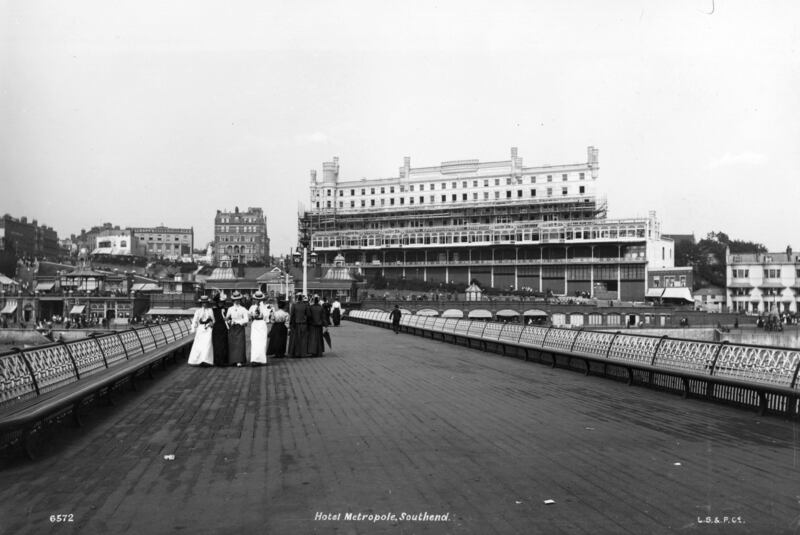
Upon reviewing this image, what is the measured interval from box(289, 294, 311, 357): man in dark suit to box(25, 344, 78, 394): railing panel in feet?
30.7

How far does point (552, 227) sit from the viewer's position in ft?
340

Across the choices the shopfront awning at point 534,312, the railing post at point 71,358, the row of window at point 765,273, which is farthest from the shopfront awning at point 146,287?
the railing post at point 71,358

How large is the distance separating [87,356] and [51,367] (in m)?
1.96

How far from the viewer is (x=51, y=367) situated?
912 centimetres

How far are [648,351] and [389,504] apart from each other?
925 centimetres

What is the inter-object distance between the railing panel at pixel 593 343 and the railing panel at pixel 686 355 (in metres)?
2.19

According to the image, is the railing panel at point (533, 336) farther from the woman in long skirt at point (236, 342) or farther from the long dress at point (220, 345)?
the long dress at point (220, 345)

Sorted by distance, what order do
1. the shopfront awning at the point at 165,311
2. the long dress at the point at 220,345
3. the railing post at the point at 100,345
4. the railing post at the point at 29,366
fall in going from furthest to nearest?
the shopfront awning at the point at 165,311, the long dress at the point at 220,345, the railing post at the point at 100,345, the railing post at the point at 29,366

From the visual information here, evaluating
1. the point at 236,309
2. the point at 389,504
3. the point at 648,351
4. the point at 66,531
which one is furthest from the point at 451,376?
the point at 66,531

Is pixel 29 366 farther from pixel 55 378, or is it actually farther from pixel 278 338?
pixel 278 338

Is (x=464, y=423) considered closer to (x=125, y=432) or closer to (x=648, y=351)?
(x=125, y=432)

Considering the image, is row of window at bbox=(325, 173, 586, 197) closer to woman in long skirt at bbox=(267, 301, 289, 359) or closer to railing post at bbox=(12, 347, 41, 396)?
woman in long skirt at bbox=(267, 301, 289, 359)

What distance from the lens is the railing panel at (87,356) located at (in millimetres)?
10369

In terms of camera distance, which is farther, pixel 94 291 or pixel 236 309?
pixel 94 291
